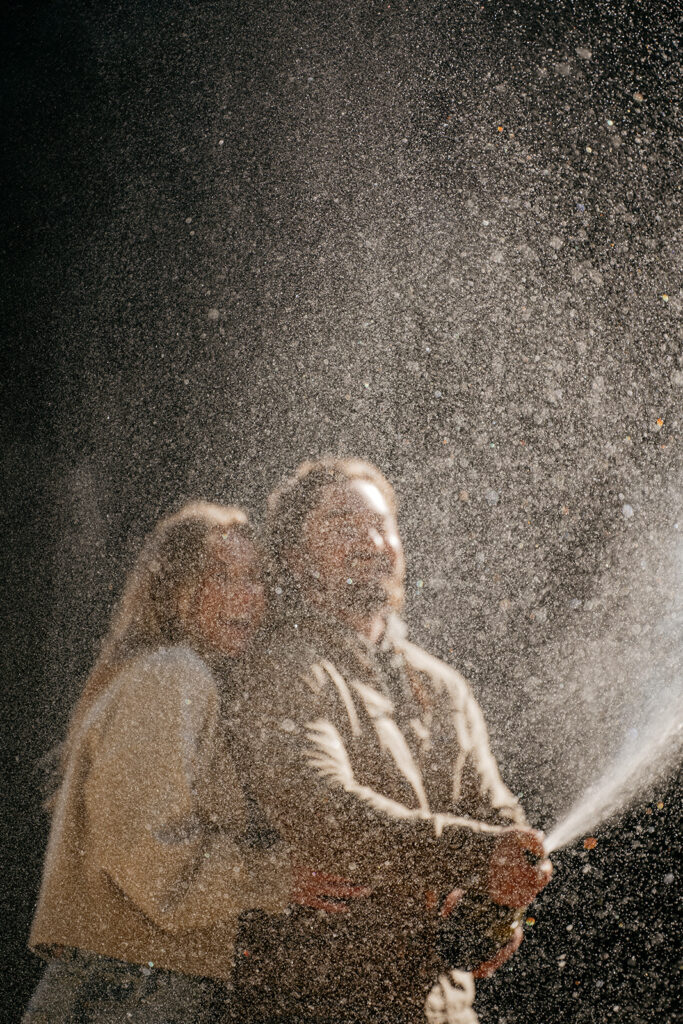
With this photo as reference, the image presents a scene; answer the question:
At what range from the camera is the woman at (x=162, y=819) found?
117 cm

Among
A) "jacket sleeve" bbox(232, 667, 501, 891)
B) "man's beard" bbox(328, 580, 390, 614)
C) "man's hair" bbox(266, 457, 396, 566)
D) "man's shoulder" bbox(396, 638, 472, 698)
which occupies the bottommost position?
"jacket sleeve" bbox(232, 667, 501, 891)

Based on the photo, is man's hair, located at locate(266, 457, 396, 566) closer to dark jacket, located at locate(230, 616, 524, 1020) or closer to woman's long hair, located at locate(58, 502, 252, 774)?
woman's long hair, located at locate(58, 502, 252, 774)

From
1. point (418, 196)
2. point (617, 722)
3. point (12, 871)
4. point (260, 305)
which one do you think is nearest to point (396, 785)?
point (617, 722)

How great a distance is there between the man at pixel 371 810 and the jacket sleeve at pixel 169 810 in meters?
0.08

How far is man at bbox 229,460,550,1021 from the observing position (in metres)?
1.23

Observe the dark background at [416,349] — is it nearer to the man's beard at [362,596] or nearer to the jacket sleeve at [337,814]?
the man's beard at [362,596]

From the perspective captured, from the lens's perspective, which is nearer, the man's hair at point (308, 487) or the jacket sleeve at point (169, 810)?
the jacket sleeve at point (169, 810)

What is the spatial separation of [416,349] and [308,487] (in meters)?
0.41

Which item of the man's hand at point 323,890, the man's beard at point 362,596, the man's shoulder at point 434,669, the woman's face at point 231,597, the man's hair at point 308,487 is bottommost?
the man's hand at point 323,890

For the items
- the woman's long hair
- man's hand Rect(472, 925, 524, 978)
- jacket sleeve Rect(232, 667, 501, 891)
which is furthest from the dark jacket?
the woman's long hair


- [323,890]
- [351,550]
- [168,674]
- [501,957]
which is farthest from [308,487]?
[501,957]

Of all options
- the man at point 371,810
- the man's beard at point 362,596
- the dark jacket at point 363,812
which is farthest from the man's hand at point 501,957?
the man's beard at point 362,596

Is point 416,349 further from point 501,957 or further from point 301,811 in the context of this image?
point 501,957

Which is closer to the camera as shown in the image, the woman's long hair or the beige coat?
the beige coat
